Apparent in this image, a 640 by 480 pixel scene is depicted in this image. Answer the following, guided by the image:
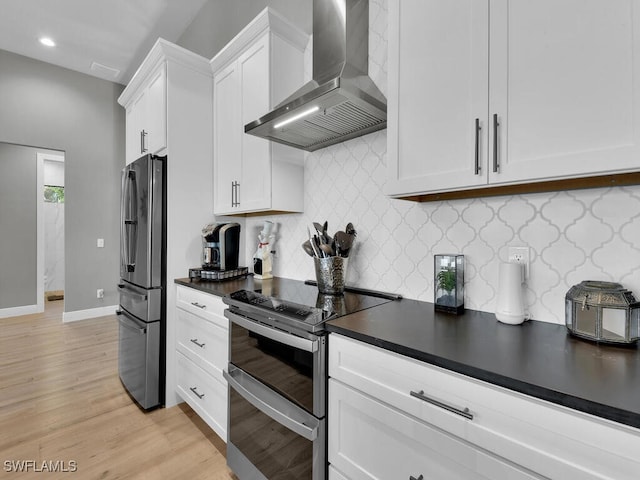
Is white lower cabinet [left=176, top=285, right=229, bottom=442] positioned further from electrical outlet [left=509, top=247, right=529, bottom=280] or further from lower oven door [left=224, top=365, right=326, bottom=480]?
electrical outlet [left=509, top=247, right=529, bottom=280]

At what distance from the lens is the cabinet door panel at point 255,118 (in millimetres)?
1946

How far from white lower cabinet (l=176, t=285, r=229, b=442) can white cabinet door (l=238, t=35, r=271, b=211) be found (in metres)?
0.70

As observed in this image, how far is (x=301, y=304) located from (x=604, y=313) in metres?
1.05

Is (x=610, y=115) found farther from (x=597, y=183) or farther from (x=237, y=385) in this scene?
(x=237, y=385)

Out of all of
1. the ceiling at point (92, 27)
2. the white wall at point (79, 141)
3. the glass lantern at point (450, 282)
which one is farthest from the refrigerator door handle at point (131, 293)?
the ceiling at point (92, 27)

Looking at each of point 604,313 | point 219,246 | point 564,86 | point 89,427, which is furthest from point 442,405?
point 89,427

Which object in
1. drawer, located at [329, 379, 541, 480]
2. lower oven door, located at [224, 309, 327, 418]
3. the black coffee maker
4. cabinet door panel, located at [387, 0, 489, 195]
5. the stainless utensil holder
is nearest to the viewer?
drawer, located at [329, 379, 541, 480]

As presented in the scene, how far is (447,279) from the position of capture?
1317 mm

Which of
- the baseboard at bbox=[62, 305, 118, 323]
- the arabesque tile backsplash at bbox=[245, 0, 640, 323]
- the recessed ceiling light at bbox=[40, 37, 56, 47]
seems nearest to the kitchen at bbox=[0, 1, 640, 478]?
the arabesque tile backsplash at bbox=[245, 0, 640, 323]

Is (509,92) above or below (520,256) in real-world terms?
above

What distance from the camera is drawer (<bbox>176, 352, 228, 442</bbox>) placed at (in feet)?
5.79

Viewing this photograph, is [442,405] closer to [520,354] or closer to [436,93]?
[520,354]

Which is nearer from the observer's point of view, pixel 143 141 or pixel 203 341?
pixel 203 341

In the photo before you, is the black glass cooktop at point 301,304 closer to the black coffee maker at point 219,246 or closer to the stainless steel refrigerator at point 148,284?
the black coffee maker at point 219,246
